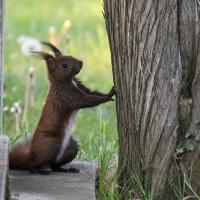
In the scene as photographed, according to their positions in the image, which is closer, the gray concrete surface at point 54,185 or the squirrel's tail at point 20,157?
the gray concrete surface at point 54,185

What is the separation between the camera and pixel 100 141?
252 inches

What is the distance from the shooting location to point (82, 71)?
37.4ft

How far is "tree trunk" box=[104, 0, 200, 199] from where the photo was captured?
493 cm

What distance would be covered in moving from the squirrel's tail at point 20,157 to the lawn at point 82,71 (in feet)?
1.50

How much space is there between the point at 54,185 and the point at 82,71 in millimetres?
6206

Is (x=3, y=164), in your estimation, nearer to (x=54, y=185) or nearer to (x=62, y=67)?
(x=54, y=185)

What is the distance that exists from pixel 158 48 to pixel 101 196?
95 centimetres

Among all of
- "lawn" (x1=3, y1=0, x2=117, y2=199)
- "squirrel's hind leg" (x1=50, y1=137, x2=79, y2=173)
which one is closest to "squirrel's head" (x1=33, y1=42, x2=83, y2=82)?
"squirrel's hind leg" (x1=50, y1=137, x2=79, y2=173)

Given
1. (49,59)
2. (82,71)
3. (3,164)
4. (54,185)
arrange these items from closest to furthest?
(3,164)
(54,185)
(49,59)
(82,71)

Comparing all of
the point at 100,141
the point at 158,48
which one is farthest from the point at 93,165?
the point at 158,48

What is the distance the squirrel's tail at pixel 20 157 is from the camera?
558 centimetres

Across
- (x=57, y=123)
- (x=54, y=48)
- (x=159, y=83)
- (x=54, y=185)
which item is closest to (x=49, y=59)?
(x=54, y=48)

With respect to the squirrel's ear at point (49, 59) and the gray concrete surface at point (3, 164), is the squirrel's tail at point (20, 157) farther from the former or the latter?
the squirrel's ear at point (49, 59)

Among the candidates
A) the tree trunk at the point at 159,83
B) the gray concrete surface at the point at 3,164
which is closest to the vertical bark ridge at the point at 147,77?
the tree trunk at the point at 159,83
